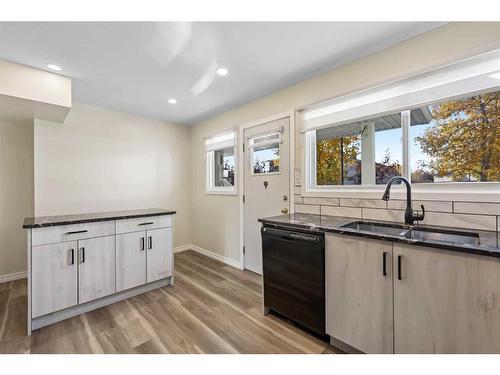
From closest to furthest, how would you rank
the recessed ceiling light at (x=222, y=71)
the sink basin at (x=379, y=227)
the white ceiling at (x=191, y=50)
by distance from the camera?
the white ceiling at (x=191, y=50) → the sink basin at (x=379, y=227) → the recessed ceiling light at (x=222, y=71)

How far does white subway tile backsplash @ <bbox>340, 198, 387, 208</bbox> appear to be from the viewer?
1.99 meters

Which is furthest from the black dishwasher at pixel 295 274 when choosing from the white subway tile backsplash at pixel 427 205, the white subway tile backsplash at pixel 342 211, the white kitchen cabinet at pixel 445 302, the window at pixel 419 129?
the window at pixel 419 129

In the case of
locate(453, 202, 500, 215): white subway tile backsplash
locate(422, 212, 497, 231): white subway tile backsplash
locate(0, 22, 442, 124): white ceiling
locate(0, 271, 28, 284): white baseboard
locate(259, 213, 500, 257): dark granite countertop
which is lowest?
locate(0, 271, 28, 284): white baseboard

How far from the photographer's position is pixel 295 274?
6.17ft

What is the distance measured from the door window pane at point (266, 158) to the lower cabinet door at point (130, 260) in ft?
5.42

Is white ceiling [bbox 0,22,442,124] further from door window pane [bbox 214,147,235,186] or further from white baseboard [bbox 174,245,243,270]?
white baseboard [bbox 174,245,243,270]

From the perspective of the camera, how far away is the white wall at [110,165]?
2.93 meters

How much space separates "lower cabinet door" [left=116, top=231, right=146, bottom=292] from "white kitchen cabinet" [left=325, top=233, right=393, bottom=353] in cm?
201

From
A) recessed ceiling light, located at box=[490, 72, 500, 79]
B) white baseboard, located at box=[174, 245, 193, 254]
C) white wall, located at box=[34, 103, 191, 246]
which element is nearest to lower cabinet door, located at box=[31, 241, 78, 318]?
white wall, located at box=[34, 103, 191, 246]

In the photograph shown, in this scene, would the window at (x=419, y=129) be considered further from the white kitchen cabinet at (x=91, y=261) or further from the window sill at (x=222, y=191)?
the white kitchen cabinet at (x=91, y=261)

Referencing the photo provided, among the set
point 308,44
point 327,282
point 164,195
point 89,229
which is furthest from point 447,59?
point 164,195

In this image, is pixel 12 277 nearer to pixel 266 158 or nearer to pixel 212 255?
pixel 212 255

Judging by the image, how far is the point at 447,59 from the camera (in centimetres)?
163

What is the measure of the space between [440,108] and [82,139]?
161 inches
